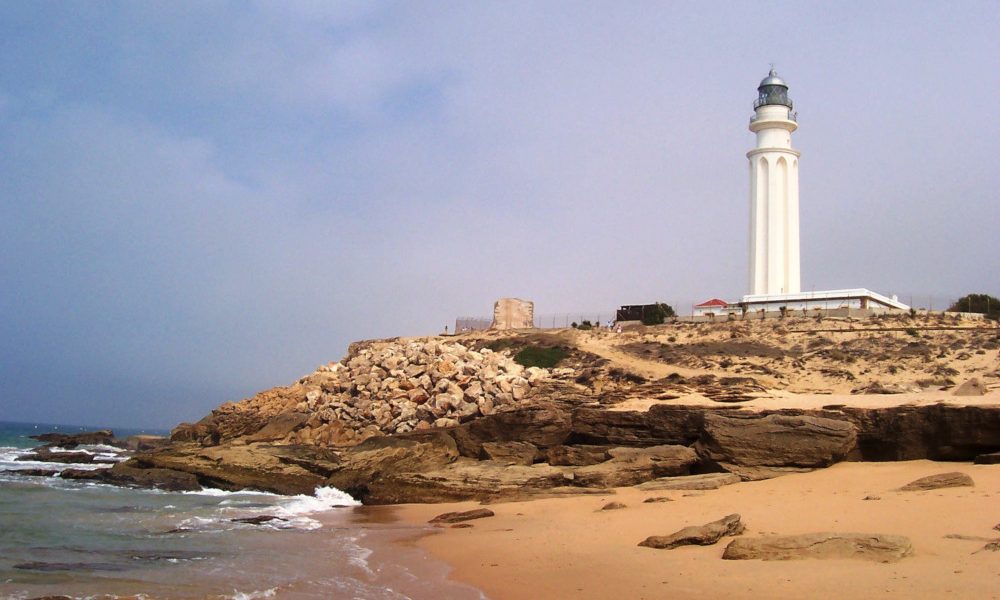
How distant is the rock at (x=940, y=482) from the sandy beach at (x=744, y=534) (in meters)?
0.23

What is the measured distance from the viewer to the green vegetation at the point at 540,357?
34.9m

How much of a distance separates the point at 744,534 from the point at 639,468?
6.74 meters

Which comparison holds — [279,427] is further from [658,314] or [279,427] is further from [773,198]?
[773,198]

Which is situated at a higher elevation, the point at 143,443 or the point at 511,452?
the point at 511,452

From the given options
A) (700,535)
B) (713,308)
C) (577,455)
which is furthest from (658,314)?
(700,535)

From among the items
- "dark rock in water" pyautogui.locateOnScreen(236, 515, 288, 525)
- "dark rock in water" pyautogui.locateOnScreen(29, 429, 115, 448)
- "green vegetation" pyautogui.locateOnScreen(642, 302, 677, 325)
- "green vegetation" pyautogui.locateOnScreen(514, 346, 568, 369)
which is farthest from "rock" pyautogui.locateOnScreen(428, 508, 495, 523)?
"dark rock in water" pyautogui.locateOnScreen(29, 429, 115, 448)

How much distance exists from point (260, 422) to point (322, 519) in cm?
1297

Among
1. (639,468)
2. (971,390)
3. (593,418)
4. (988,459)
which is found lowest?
(639,468)

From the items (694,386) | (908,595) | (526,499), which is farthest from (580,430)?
(908,595)

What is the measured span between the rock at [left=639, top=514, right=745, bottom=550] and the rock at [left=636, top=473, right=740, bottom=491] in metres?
4.88

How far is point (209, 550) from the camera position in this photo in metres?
13.1

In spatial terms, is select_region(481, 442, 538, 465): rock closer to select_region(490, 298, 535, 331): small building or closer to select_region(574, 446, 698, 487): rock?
select_region(574, 446, 698, 487): rock

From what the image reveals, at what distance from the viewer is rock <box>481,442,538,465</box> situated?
20.8m

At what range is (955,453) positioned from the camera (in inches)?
640
